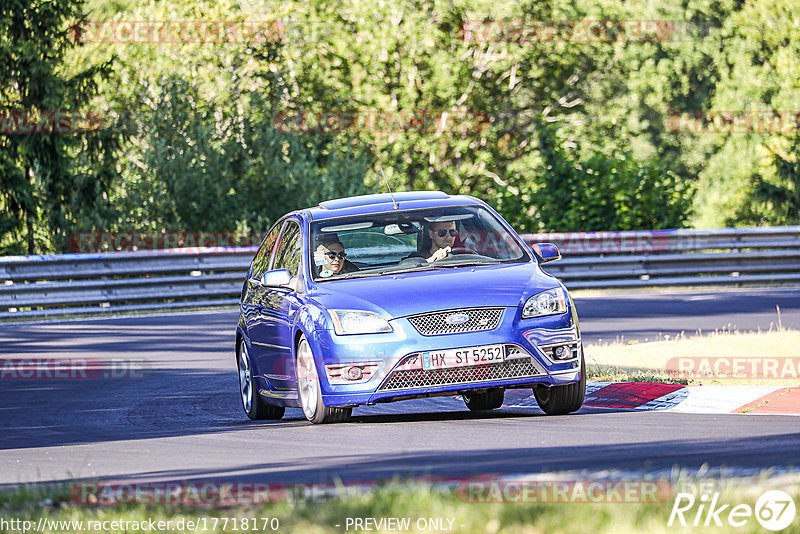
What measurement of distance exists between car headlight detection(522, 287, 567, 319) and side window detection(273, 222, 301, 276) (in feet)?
6.44

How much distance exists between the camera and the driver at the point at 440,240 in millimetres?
10508

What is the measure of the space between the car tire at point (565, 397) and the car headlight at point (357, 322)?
3.92 ft

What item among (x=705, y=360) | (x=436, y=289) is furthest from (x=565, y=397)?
(x=705, y=360)

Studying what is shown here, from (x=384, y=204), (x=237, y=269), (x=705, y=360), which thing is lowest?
(x=237, y=269)

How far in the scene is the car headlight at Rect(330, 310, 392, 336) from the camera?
9.38 metres

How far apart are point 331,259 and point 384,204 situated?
0.81 metres

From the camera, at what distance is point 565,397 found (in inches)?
384

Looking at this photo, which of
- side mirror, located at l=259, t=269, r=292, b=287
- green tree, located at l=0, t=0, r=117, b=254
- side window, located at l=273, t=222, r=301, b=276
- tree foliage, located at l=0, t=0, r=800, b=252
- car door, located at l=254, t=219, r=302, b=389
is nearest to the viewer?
car door, located at l=254, t=219, r=302, b=389

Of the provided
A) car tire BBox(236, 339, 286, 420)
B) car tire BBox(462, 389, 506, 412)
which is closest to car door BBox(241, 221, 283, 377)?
car tire BBox(236, 339, 286, 420)

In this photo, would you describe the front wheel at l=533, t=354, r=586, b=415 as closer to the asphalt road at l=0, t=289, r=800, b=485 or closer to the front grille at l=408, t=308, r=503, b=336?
the asphalt road at l=0, t=289, r=800, b=485

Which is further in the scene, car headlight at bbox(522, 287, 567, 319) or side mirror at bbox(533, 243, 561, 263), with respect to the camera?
side mirror at bbox(533, 243, 561, 263)

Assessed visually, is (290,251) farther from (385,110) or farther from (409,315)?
(385,110)

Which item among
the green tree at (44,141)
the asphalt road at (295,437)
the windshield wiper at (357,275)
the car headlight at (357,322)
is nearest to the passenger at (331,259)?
the windshield wiper at (357,275)

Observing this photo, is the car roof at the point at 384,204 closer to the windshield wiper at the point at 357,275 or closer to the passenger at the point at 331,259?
the passenger at the point at 331,259
